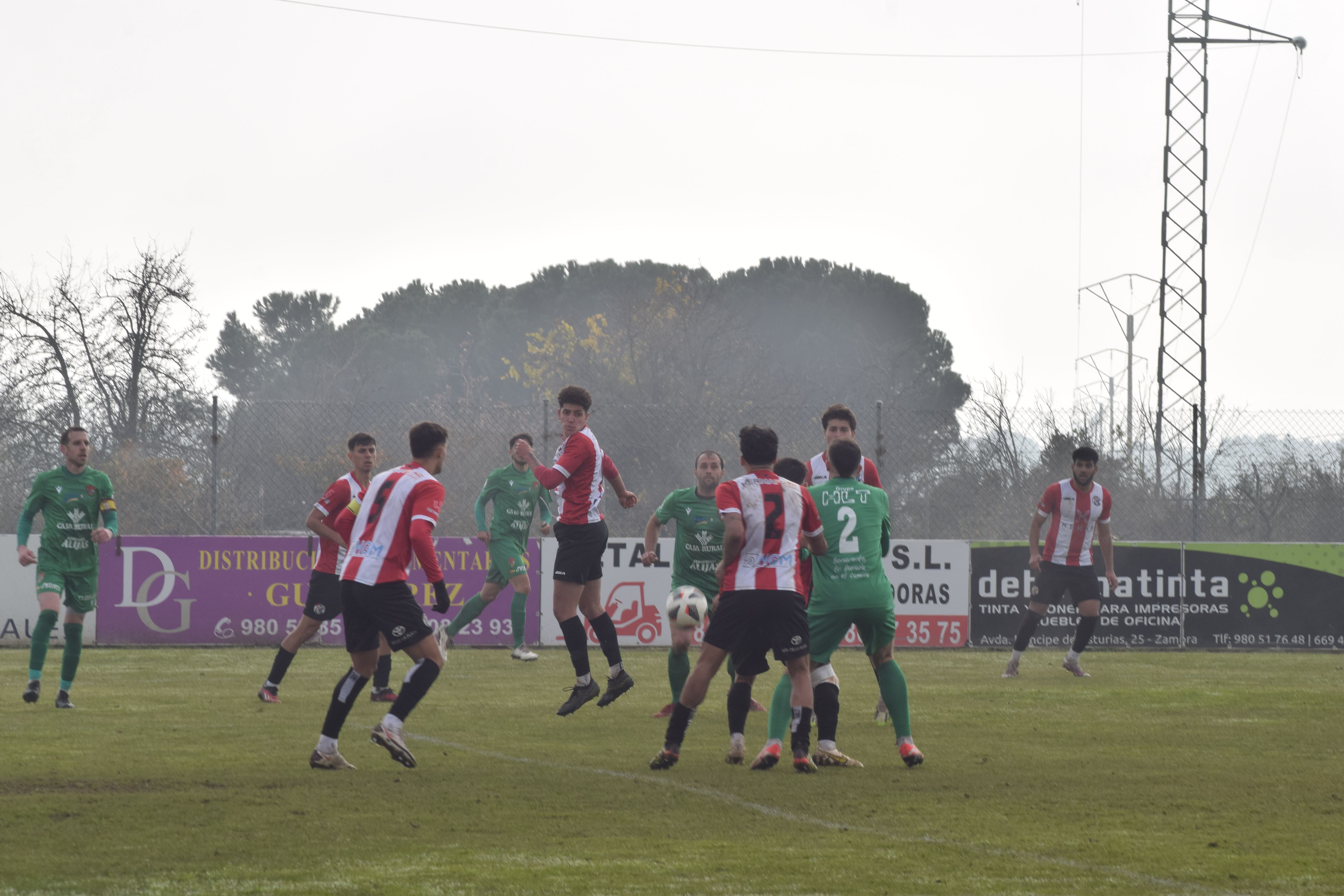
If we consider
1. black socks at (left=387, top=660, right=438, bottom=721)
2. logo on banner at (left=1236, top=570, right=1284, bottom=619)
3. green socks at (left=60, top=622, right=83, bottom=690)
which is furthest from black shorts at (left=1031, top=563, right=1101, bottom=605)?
green socks at (left=60, top=622, right=83, bottom=690)

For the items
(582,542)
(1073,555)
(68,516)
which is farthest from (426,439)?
(1073,555)

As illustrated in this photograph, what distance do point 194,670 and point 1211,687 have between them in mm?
9265

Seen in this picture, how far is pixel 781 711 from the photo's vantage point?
300 inches

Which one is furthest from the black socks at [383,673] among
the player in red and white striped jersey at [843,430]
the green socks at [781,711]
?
the green socks at [781,711]

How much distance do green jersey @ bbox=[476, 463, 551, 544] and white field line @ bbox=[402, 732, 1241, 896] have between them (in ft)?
18.8

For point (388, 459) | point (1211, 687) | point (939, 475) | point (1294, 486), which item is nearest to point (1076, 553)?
point (1211, 687)

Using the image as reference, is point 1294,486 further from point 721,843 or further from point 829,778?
point 721,843

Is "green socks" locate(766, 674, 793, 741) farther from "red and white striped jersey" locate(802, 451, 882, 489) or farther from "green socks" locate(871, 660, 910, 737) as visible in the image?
"red and white striped jersey" locate(802, 451, 882, 489)

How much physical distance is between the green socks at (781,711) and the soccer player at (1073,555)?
609cm

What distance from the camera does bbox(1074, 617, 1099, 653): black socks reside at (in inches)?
528

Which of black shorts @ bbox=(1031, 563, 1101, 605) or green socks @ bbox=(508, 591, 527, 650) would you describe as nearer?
black shorts @ bbox=(1031, 563, 1101, 605)

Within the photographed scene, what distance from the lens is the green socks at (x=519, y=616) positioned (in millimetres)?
14227

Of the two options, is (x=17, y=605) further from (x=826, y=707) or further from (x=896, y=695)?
(x=896, y=695)

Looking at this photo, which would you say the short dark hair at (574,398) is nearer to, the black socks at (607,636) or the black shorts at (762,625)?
the black socks at (607,636)
